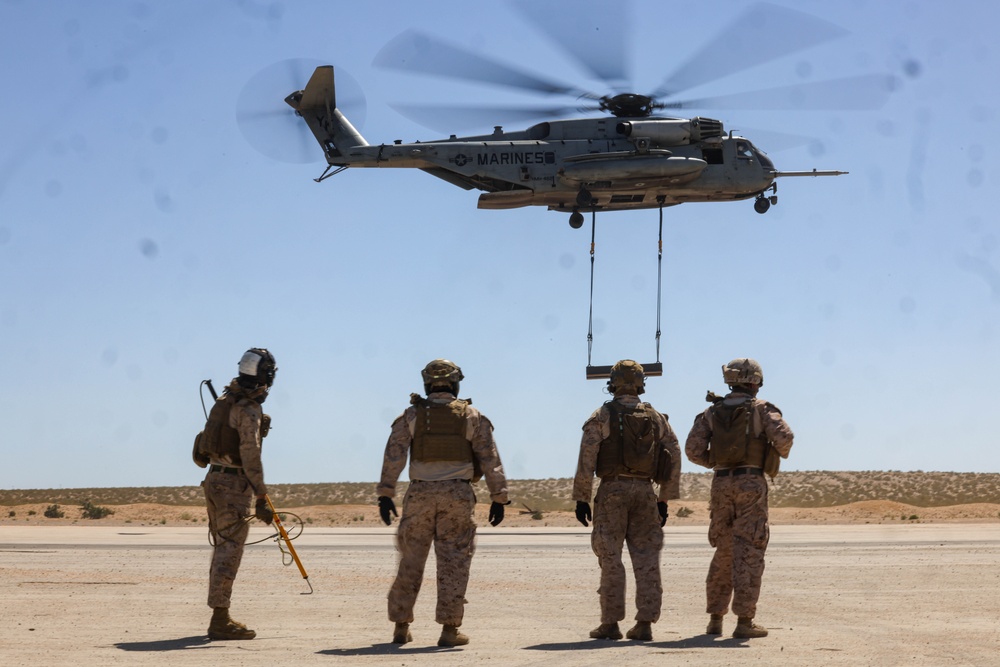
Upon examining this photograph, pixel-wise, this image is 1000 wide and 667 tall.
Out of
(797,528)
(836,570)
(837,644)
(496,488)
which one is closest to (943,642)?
(837,644)

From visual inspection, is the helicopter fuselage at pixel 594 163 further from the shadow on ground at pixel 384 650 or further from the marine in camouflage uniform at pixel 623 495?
the shadow on ground at pixel 384 650

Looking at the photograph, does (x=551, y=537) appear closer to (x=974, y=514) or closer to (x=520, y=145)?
(x=520, y=145)

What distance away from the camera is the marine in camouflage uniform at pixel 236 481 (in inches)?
386

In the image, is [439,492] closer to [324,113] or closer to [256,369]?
[256,369]

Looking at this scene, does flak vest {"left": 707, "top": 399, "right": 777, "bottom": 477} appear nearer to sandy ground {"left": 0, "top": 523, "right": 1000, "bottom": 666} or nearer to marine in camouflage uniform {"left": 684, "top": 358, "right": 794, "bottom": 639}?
marine in camouflage uniform {"left": 684, "top": 358, "right": 794, "bottom": 639}

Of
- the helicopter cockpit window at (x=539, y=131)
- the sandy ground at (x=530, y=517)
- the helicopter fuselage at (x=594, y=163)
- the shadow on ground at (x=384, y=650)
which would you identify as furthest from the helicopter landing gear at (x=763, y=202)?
the shadow on ground at (x=384, y=650)

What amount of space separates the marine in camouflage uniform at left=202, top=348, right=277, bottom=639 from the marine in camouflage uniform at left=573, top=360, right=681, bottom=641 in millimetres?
2457

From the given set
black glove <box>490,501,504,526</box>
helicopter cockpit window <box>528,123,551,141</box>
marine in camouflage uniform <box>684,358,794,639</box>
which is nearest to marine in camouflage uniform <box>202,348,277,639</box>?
black glove <box>490,501,504,526</box>

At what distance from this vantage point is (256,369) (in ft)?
32.8

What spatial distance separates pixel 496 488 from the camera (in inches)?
382

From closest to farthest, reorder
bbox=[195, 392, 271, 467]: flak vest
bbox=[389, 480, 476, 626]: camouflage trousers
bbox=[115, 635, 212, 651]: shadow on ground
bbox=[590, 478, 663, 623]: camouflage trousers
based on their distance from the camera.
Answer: bbox=[115, 635, 212, 651]: shadow on ground
bbox=[389, 480, 476, 626]: camouflage trousers
bbox=[195, 392, 271, 467]: flak vest
bbox=[590, 478, 663, 623]: camouflage trousers

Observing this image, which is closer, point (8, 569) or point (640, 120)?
point (8, 569)

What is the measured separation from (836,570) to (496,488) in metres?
8.81

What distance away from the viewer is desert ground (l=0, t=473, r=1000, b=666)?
9.05 meters
